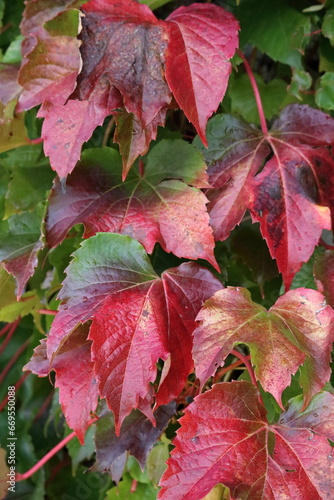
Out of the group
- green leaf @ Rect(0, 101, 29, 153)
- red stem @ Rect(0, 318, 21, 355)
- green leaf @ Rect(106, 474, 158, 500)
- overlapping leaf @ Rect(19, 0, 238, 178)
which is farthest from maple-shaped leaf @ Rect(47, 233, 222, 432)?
red stem @ Rect(0, 318, 21, 355)

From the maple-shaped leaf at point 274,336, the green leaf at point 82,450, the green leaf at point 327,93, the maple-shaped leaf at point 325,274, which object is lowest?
the green leaf at point 82,450

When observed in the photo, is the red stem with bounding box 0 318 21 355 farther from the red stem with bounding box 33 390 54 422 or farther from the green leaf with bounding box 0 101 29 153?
the green leaf with bounding box 0 101 29 153

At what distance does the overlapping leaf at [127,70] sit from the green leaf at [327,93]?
0.67 feet

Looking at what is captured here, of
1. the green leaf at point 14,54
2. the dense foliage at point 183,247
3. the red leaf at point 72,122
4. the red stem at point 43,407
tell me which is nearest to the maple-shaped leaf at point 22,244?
the dense foliage at point 183,247

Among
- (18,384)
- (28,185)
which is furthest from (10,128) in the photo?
(18,384)

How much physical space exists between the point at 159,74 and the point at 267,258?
0.31 meters

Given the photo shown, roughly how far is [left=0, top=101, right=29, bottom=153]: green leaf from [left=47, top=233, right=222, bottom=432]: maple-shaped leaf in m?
0.24

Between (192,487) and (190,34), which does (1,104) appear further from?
(192,487)

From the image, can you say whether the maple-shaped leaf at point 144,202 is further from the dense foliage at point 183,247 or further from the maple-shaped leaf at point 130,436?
the maple-shaped leaf at point 130,436

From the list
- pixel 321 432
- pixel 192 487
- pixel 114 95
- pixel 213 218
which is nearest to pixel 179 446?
pixel 192 487

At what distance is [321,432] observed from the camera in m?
0.52

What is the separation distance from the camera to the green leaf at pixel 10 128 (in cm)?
69

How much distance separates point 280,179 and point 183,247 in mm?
148

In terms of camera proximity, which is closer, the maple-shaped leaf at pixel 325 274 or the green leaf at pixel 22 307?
the maple-shaped leaf at pixel 325 274
